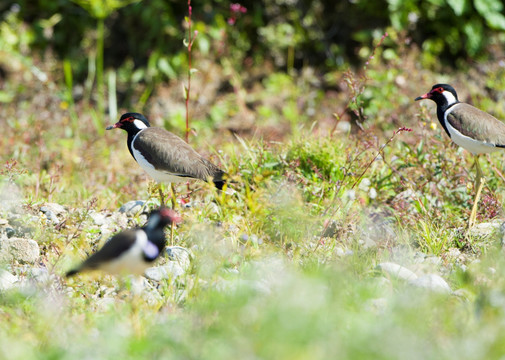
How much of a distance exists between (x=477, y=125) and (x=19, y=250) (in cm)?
318

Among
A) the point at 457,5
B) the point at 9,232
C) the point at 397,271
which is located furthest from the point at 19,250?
the point at 457,5

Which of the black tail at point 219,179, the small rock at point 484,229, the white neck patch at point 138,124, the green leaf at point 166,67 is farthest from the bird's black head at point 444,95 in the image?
the green leaf at point 166,67

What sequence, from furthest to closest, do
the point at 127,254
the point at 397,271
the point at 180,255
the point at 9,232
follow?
the point at 9,232
the point at 180,255
the point at 397,271
the point at 127,254

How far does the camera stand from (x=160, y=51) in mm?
8383

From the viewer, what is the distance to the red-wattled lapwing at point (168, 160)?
4559 mm

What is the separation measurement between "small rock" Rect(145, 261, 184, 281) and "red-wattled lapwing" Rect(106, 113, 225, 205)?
2.37ft

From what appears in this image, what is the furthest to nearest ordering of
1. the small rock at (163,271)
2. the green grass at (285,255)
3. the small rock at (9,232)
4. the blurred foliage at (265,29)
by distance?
the blurred foliage at (265,29)
the small rock at (9,232)
the small rock at (163,271)
the green grass at (285,255)

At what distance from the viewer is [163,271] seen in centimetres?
401

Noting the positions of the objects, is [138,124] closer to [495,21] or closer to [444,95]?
[444,95]

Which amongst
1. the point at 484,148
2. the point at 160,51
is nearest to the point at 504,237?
the point at 484,148

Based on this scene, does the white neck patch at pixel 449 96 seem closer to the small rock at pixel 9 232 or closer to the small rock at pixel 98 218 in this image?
the small rock at pixel 98 218

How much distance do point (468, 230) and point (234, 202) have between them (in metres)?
1.66

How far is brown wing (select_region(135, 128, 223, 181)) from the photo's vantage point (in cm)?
456

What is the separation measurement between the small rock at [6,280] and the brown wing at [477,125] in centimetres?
310
